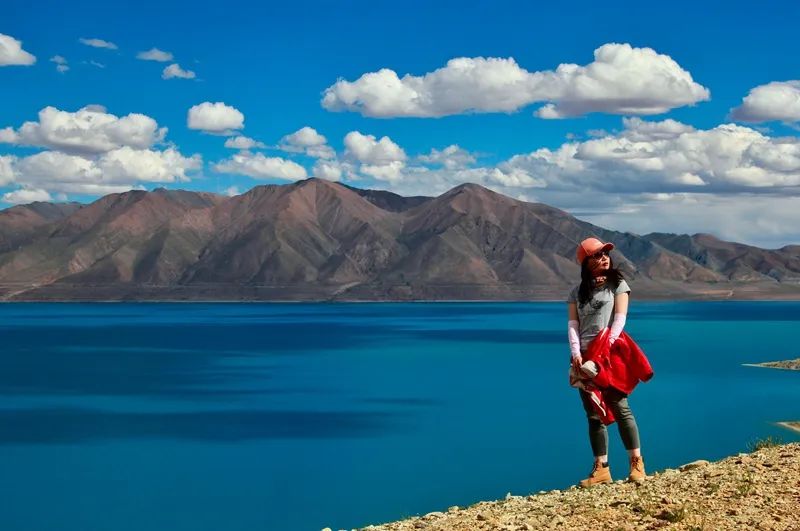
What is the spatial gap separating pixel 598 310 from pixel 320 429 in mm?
33236

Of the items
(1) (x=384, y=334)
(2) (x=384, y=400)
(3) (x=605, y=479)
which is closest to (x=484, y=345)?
(1) (x=384, y=334)

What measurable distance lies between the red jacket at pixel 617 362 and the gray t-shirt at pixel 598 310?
87mm

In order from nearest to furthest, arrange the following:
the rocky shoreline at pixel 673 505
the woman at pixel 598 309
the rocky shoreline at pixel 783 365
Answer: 1. the rocky shoreline at pixel 673 505
2. the woman at pixel 598 309
3. the rocky shoreline at pixel 783 365

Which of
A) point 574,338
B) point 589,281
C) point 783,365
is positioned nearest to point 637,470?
point 574,338

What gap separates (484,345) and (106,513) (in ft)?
263

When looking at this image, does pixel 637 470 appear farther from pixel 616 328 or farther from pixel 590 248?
pixel 590 248

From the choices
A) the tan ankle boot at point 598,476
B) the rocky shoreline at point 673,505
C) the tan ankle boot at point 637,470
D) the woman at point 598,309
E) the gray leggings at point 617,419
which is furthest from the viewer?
the tan ankle boot at point 598,476

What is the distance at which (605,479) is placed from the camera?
10.9 meters

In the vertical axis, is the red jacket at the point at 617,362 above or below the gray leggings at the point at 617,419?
above

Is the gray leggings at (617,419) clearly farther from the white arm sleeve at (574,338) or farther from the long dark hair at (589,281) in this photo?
the long dark hair at (589,281)

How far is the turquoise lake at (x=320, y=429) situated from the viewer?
1024 inches

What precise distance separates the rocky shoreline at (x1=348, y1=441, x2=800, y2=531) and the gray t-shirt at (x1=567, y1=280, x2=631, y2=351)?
65.3 inches

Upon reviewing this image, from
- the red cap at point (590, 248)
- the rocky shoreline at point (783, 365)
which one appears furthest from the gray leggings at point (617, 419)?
the rocky shoreline at point (783, 365)

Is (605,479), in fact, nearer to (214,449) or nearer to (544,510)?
(544,510)
